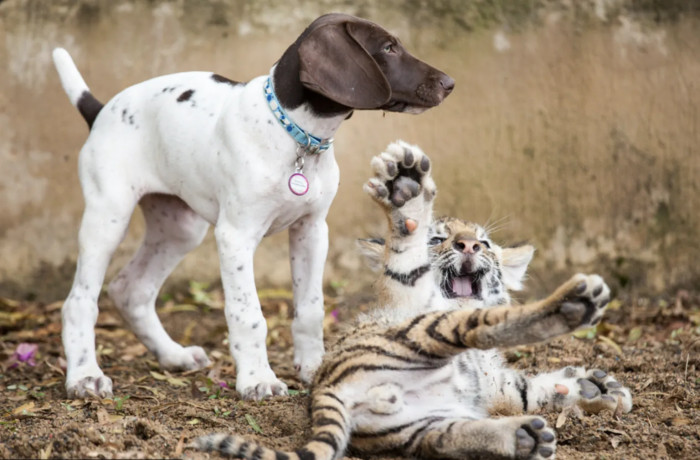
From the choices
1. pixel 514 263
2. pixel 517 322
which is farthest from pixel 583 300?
pixel 514 263

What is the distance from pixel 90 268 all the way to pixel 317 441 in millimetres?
2283

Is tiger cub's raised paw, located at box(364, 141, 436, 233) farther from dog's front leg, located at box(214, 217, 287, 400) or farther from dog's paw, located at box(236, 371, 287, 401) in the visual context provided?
dog's paw, located at box(236, 371, 287, 401)

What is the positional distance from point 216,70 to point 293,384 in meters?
3.07

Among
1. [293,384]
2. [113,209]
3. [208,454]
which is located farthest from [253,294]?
[208,454]

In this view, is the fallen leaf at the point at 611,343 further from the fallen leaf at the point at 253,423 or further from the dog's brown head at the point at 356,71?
the fallen leaf at the point at 253,423

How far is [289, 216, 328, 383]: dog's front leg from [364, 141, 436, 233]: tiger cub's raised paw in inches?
29.9

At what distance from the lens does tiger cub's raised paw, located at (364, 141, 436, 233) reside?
3.87 m

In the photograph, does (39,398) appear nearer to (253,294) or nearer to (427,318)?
(253,294)

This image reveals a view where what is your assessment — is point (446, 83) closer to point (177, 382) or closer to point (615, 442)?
point (615, 442)

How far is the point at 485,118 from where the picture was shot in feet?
23.0

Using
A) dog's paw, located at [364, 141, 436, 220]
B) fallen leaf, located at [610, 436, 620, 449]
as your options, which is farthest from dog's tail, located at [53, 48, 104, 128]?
fallen leaf, located at [610, 436, 620, 449]

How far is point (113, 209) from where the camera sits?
475 centimetres

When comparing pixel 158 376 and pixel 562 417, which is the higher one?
pixel 562 417

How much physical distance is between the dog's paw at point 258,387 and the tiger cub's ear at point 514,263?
1.18 meters
